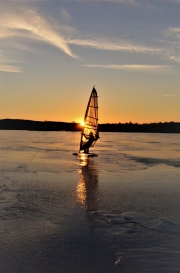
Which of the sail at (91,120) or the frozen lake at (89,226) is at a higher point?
the sail at (91,120)

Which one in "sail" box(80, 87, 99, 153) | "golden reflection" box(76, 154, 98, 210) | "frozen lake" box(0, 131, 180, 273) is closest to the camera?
"frozen lake" box(0, 131, 180, 273)

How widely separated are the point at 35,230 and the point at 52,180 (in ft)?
22.8

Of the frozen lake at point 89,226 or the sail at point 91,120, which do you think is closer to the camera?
the frozen lake at point 89,226

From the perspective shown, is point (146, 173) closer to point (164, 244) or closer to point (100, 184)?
point (100, 184)

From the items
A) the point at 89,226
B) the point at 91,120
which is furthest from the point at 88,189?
the point at 91,120

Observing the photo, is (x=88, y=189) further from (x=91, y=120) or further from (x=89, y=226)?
(x=91, y=120)

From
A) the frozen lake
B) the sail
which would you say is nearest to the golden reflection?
the frozen lake

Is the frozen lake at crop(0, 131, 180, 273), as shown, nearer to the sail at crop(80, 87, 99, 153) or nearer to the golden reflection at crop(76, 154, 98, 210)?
the golden reflection at crop(76, 154, 98, 210)

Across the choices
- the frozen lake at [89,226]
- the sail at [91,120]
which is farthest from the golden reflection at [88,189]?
the sail at [91,120]

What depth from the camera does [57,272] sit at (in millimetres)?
5133

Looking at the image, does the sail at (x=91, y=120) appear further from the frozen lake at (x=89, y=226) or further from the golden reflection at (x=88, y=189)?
the frozen lake at (x=89, y=226)

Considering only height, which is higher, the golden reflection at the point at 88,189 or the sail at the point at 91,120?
the sail at the point at 91,120

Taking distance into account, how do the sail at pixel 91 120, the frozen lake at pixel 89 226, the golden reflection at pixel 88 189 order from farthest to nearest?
the sail at pixel 91 120
the golden reflection at pixel 88 189
the frozen lake at pixel 89 226

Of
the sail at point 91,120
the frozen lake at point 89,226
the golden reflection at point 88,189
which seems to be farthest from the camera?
the sail at point 91,120
